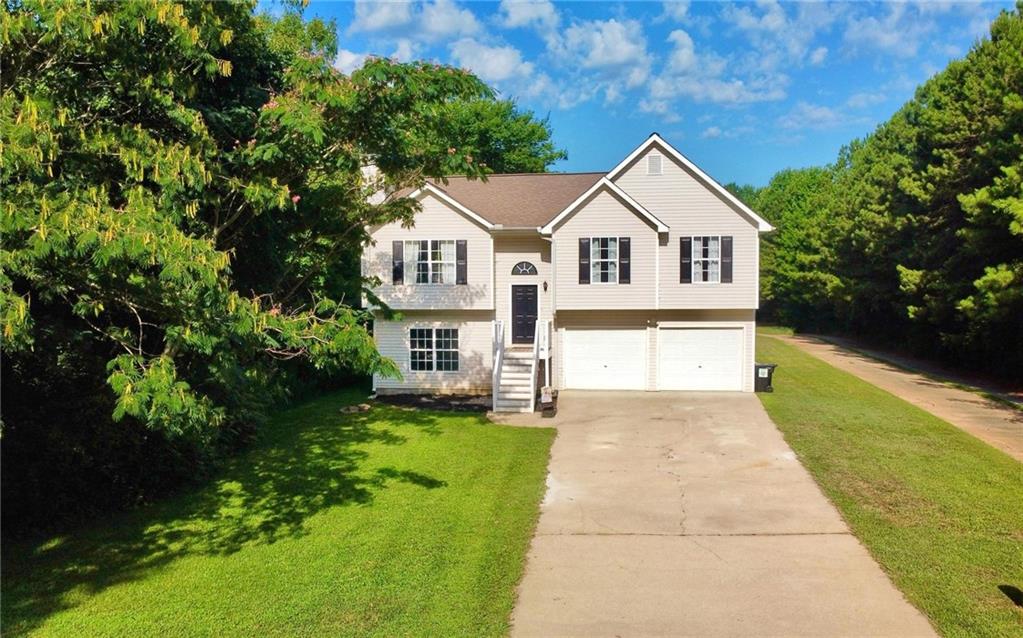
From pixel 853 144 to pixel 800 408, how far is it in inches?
2391

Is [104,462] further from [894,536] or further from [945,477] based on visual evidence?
[945,477]

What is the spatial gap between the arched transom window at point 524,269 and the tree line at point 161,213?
9.26m

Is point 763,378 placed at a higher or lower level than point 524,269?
lower

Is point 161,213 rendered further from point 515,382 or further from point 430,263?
point 430,263

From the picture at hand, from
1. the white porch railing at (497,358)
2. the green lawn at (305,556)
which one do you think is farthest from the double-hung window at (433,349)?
the green lawn at (305,556)

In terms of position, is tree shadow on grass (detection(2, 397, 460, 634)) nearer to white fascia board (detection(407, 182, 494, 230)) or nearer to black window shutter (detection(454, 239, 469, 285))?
black window shutter (detection(454, 239, 469, 285))

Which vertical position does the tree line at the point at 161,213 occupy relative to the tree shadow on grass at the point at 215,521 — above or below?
above

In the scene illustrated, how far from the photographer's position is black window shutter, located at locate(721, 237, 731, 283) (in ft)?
66.2

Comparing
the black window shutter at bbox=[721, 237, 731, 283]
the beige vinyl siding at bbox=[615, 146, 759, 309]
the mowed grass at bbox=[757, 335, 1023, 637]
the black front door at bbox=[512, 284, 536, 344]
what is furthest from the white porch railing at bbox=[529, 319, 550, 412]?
the mowed grass at bbox=[757, 335, 1023, 637]

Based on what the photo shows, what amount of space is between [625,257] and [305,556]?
13856mm

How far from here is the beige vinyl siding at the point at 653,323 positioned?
2075 centimetres

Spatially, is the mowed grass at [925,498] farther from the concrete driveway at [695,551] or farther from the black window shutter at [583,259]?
the black window shutter at [583,259]

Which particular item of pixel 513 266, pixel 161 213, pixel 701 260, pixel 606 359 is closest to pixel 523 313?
pixel 513 266

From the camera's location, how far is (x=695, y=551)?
28.7ft
